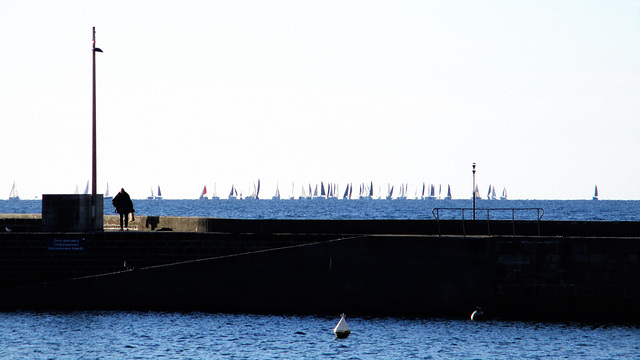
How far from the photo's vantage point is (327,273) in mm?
28562

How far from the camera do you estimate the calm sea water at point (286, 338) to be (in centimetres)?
2317

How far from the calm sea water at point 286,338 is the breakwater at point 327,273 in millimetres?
798

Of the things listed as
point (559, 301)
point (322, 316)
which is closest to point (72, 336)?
point (322, 316)

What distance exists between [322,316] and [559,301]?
25.1 ft

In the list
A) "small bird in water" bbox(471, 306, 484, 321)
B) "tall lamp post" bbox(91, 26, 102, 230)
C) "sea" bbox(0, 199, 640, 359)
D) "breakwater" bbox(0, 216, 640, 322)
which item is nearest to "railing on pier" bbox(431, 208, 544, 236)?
"breakwater" bbox(0, 216, 640, 322)

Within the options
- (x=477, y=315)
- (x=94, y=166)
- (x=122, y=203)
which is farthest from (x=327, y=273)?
(x=94, y=166)

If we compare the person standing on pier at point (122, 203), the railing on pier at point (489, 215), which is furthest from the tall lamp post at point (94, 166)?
the railing on pier at point (489, 215)

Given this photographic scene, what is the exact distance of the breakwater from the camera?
90.9 ft

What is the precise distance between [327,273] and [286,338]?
4.01 metres

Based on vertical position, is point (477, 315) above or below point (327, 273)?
below

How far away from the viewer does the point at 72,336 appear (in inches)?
1008

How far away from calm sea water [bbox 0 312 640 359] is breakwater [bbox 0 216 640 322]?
798mm

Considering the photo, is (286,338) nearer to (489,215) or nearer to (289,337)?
(289,337)

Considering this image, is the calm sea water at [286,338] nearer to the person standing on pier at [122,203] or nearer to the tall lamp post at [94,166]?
the tall lamp post at [94,166]
